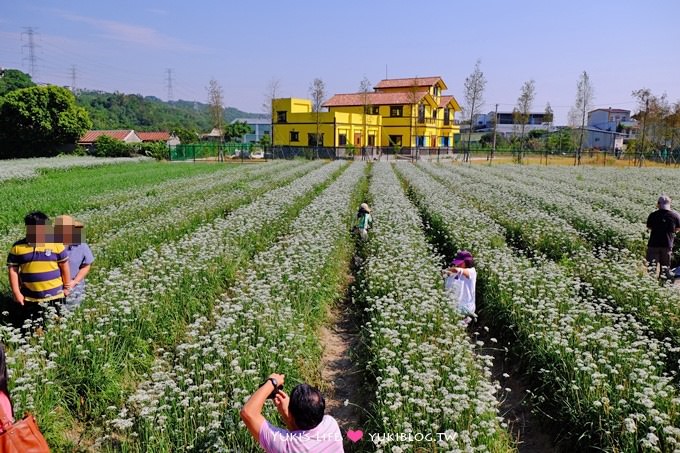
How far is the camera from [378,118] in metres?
70.4

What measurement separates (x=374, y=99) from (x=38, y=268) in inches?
2739

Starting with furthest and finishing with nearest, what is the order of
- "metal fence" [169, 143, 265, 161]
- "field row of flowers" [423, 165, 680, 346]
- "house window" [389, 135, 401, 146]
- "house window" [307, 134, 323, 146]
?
"house window" [389, 135, 401, 146] < "house window" [307, 134, 323, 146] < "metal fence" [169, 143, 265, 161] < "field row of flowers" [423, 165, 680, 346]

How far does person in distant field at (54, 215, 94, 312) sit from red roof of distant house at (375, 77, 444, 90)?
68.9 metres

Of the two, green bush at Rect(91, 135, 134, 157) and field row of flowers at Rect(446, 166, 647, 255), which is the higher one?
green bush at Rect(91, 135, 134, 157)

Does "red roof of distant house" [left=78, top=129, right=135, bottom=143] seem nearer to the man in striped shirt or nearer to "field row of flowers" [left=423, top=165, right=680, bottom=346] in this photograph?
"field row of flowers" [left=423, top=165, right=680, bottom=346]

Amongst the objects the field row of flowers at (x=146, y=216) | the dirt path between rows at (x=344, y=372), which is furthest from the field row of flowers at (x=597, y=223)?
the field row of flowers at (x=146, y=216)

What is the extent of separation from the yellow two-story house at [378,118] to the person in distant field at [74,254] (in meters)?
55.5

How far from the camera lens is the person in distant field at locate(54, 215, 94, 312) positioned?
21.2 ft

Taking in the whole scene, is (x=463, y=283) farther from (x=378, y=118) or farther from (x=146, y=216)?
(x=378, y=118)

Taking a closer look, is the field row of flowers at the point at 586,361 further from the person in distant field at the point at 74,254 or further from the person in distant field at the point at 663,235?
the person in distant field at the point at 74,254

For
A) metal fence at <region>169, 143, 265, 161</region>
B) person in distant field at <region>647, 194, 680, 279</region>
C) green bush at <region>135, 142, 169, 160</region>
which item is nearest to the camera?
person in distant field at <region>647, 194, 680, 279</region>

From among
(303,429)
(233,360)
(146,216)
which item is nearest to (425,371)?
(233,360)

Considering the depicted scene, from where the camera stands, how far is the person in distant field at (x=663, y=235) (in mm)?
10672

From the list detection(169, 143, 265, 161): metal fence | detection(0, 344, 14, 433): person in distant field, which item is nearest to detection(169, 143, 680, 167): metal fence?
detection(169, 143, 265, 161): metal fence
